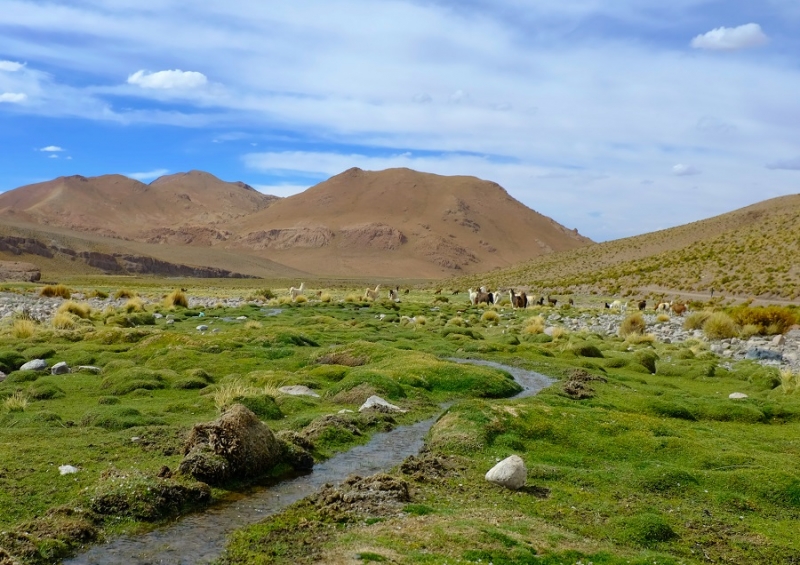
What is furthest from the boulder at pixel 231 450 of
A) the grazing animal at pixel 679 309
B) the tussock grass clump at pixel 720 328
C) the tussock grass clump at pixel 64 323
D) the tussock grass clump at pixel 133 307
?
the grazing animal at pixel 679 309

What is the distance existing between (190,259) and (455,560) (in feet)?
617

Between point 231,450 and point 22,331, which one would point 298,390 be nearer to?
point 231,450

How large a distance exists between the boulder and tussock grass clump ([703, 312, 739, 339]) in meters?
28.6

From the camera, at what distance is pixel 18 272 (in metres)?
97.5

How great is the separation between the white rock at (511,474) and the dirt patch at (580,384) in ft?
25.8

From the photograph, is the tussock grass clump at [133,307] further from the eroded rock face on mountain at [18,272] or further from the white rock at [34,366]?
the eroded rock face on mountain at [18,272]

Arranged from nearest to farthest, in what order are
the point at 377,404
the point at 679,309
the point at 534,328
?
the point at 377,404 → the point at 534,328 → the point at 679,309

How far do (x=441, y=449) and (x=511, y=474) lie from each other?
7.79 ft

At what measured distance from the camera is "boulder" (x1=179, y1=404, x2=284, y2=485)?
33.6 feet

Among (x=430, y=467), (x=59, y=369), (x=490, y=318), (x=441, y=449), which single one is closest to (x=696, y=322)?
(x=490, y=318)

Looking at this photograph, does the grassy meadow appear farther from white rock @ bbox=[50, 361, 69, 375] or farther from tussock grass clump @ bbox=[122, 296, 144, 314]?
tussock grass clump @ bbox=[122, 296, 144, 314]

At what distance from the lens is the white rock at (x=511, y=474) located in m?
10.4

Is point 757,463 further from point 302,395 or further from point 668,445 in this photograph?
point 302,395

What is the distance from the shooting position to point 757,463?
471 inches
